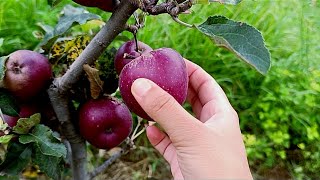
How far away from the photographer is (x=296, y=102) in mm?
1984

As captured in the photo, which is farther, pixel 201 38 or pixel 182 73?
pixel 201 38

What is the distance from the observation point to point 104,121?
0.84 metres

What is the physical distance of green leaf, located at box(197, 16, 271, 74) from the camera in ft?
2.01

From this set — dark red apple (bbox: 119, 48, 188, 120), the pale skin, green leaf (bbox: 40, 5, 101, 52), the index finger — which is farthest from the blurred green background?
→ dark red apple (bbox: 119, 48, 188, 120)

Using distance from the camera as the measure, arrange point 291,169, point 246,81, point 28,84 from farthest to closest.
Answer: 1. point 246,81
2. point 291,169
3. point 28,84

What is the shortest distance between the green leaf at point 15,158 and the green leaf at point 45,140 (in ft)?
0.20

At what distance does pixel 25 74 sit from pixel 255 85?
1449mm

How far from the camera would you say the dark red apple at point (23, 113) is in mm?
861

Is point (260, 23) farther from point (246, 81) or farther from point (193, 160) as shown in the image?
point (193, 160)

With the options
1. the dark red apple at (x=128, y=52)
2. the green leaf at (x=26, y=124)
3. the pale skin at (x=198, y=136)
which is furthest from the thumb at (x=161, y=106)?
the green leaf at (x=26, y=124)

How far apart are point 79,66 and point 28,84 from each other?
0.10 meters

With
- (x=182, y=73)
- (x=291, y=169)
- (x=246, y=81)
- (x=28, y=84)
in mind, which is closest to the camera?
(x=182, y=73)

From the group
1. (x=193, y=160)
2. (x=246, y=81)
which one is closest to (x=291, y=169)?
(x=246, y=81)

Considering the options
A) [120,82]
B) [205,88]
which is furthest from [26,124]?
[205,88]
